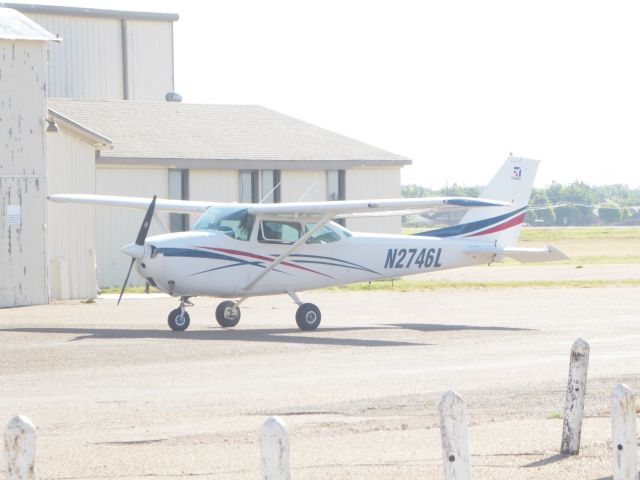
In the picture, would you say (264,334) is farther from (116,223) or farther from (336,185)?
(336,185)

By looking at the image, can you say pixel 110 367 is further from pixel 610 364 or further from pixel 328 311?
pixel 328 311

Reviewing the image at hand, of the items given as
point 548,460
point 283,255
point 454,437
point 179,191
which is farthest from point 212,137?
point 454,437

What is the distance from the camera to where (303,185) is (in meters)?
39.4

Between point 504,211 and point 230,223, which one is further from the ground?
point 504,211

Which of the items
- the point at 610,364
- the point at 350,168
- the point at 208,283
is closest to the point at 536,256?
the point at 208,283

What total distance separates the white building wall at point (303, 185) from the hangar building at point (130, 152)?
43 mm

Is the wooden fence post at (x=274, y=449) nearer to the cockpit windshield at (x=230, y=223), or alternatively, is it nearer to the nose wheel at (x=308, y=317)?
the nose wheel at (x=308, y=317)

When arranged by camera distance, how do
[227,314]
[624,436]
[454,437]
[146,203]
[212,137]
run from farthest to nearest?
[212,137] → [146,203] → [227,314] → [624,436] → [454,437]

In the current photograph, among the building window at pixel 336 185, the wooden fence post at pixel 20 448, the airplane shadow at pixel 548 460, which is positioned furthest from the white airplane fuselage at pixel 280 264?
the building window at pixel 336 185

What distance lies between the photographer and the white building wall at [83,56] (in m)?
42.6

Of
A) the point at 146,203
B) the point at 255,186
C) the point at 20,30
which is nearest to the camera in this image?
the point at 146,203

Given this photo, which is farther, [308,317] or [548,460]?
[308,317]

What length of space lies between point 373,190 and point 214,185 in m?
5.77

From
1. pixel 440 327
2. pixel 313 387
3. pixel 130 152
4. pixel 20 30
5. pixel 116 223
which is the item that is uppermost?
pixel 20 30
